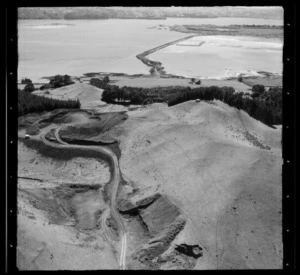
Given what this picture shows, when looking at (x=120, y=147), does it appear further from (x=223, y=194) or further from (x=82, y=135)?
(x=223, y=194)

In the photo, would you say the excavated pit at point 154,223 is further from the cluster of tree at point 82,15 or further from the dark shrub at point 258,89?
the dark shrub at point 258,89

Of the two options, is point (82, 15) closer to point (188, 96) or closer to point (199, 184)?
point (199, 184)

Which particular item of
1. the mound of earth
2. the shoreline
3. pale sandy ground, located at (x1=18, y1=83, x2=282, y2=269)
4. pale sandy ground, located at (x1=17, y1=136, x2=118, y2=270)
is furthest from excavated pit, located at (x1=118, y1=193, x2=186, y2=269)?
the shoreline

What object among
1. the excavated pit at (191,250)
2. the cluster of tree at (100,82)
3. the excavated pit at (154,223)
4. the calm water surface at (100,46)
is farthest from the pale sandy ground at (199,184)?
the calm water surface at (100,46)

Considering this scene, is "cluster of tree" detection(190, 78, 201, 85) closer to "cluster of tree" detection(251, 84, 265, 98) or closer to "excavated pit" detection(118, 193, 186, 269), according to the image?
"cluster of tree" detection(251, 84, 265, 98)

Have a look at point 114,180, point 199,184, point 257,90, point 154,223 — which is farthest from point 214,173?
point 257,90
